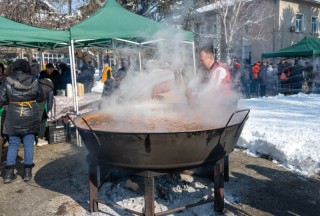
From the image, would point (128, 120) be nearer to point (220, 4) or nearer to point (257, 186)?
point (257, 186)

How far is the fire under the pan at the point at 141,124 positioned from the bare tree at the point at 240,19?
50.4 feet

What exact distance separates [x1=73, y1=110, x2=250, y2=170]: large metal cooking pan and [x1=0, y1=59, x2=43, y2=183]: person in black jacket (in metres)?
1.76

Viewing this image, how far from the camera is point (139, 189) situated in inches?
138

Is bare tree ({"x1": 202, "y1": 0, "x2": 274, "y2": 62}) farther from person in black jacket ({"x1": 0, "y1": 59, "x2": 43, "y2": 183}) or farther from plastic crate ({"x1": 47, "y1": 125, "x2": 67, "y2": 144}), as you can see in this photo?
person in black jacket ({"x1": 0, "y1": 59, "x2": 43, "y2": 183})

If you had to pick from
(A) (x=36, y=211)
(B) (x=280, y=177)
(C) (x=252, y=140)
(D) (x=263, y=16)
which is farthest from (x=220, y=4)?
(A) (x=36, y=211)

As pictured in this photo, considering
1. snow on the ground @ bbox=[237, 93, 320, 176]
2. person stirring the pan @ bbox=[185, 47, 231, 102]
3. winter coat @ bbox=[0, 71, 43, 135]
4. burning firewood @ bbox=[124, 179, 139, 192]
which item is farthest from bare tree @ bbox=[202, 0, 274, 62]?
burning firewood @ bbox=[124, 179, 139, 192]

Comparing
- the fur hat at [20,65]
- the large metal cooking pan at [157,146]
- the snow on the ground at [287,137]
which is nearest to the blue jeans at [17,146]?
the fur hat at [20,65]

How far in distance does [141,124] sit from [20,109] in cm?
195

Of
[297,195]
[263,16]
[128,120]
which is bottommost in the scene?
[297,195]

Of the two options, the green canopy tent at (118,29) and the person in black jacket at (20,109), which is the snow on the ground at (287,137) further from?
the person in black jacket at (20,109)

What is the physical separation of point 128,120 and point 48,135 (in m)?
3.63

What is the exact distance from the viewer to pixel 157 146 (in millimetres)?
2344

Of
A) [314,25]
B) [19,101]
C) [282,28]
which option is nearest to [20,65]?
[19,101]

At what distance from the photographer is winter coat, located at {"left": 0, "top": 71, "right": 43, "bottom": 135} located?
392cm
